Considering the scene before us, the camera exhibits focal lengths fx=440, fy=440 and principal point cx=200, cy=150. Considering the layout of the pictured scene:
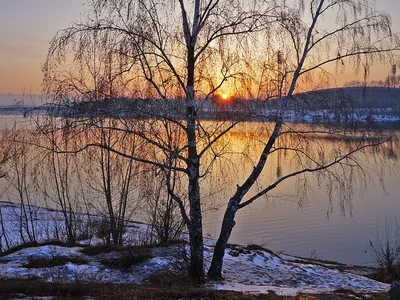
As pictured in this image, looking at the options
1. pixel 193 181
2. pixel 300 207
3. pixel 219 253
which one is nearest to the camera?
pixel 193 181

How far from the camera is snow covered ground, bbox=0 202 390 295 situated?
9445 mm

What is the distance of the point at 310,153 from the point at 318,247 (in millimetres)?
8012

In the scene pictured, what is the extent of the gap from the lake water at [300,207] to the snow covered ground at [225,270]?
1.79 metres

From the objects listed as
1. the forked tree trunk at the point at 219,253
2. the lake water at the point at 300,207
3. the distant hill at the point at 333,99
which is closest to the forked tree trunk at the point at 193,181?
the forked tree trunk at the point at 219,253

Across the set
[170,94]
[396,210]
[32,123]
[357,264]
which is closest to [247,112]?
[170,94]

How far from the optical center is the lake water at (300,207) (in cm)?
1046

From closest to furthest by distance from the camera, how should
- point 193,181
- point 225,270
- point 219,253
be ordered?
1. point 193,181
2. point 219,253
3. point 225,270

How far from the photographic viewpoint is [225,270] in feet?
35.5

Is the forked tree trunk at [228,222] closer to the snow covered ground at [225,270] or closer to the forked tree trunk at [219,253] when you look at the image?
the forked tree trunk at [219,253]

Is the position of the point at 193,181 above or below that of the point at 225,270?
above

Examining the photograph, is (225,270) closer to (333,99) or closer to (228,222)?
(228,222)

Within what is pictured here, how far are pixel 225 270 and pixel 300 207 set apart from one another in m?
2.61

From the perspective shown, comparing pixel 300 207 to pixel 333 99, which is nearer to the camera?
pixel 333 99

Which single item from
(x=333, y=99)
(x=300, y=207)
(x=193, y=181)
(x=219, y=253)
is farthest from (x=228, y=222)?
(x=333, y=99)
